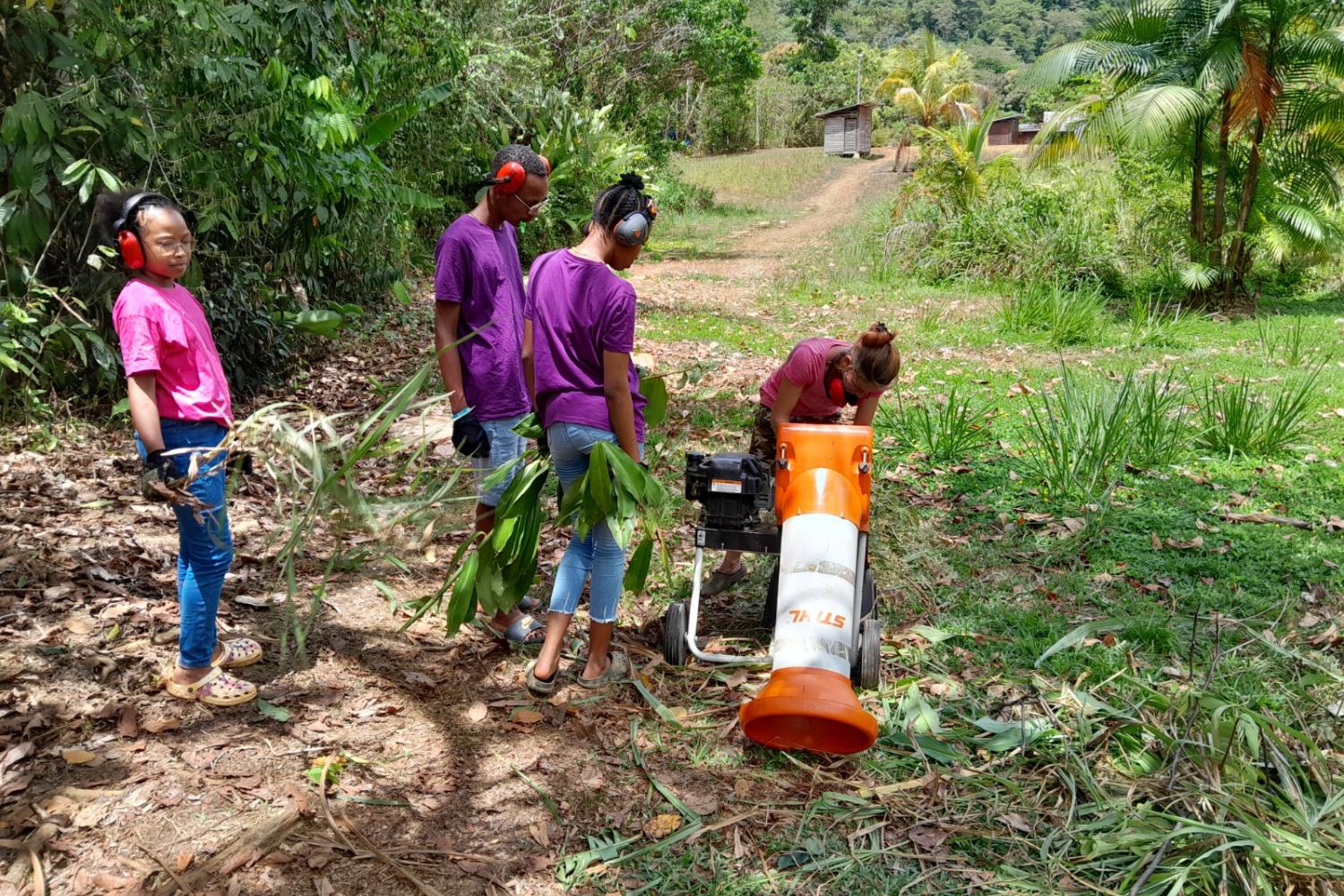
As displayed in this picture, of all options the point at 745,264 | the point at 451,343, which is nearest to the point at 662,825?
the point at 451,343

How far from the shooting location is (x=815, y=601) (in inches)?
140

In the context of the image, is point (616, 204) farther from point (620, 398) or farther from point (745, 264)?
point (745, 264)

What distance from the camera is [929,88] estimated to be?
38406 mm

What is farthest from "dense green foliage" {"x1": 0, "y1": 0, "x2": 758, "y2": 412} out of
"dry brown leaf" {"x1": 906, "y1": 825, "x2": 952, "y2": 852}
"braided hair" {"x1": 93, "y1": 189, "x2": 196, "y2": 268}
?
"dry brown leaf" {"x1": 906, "y1": 825, "x2": 952, "y2": 852}

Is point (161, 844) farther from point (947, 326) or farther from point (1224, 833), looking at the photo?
point (947, 326)

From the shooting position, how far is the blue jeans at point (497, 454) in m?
3.91

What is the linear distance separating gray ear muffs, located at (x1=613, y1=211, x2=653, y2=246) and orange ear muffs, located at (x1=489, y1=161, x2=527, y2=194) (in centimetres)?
62

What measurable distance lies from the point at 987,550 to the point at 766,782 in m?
2.49

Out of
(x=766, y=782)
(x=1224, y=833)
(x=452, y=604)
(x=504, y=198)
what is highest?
(x=504, y=198)

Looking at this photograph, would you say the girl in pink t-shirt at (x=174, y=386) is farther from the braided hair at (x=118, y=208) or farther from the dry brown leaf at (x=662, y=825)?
the dry brown leaf at (x=662, y=825)

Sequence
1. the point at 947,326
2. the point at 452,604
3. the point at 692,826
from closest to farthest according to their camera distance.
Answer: the point at 692,826 < the point at 452,604 < the point at 947,326

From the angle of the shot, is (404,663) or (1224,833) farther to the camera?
(404,663)

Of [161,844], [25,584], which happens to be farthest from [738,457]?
[25,584]

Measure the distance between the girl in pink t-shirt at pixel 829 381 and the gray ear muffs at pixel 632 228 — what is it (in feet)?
3.33
